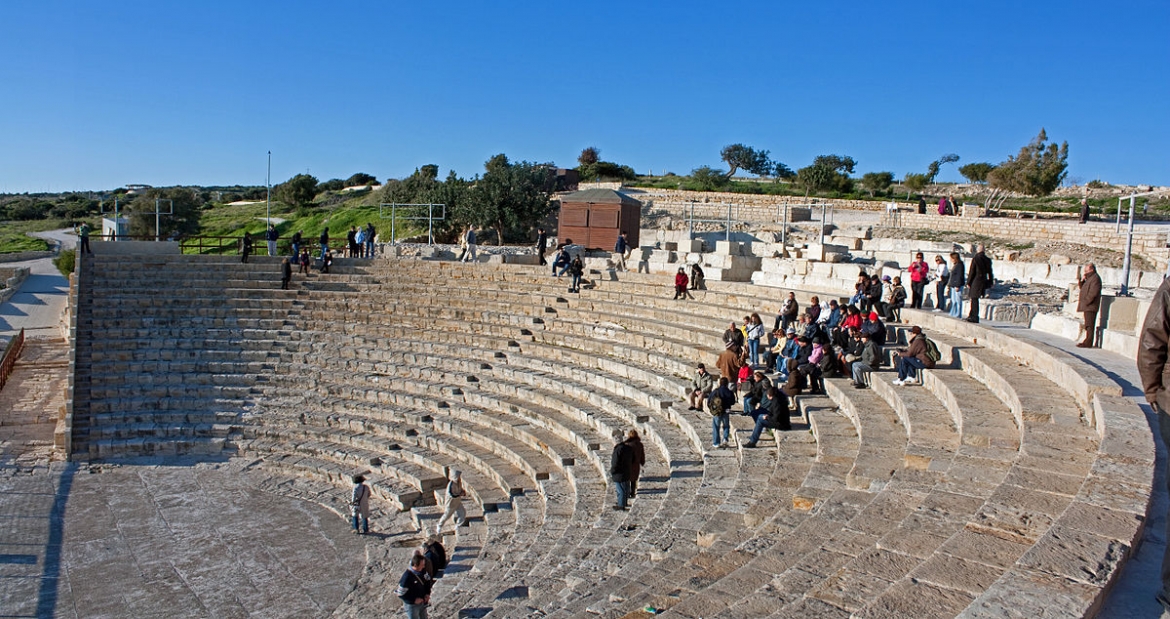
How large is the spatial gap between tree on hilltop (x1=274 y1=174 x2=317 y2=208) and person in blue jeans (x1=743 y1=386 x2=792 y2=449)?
58.1m

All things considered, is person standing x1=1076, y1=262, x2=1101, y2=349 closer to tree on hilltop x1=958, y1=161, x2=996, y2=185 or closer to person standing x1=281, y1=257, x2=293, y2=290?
person standing x1=281, y1=257, x2=293, y2=290

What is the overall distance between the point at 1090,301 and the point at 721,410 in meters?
5.01

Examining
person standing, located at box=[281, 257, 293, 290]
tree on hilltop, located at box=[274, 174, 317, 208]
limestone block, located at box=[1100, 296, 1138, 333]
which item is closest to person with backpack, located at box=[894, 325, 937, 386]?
limestone block, located at box=[1100, 296, 1138, 333]

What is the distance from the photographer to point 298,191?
210ft

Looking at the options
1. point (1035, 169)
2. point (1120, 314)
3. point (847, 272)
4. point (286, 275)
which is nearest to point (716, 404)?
point (1120, 314)

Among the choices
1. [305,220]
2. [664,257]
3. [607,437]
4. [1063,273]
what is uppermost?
[305,220]

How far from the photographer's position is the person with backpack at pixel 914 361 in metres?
10.3

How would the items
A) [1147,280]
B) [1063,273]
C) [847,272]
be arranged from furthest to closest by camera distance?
[847,272]
[1063,273]
[1147,280]

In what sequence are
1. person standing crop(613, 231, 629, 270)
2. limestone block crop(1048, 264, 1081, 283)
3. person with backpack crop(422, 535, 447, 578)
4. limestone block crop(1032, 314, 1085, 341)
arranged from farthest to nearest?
person standing crop(613, 231, 629, 270) < limestone block crop(1048, 264, 1081, 283) < limestone block crop(1032, 314, 1085, 341) < person with backpack crop(422, 535, 447, 578)

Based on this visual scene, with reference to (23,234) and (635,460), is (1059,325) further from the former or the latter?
(23,234)

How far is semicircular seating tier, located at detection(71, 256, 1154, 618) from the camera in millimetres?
4949

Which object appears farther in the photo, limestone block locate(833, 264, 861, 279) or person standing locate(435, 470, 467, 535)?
limestone block locate(833, 264, 861, 279)

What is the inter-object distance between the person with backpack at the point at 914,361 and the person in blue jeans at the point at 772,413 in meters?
1.56

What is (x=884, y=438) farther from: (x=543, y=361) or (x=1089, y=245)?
(x=1089, y=245)
